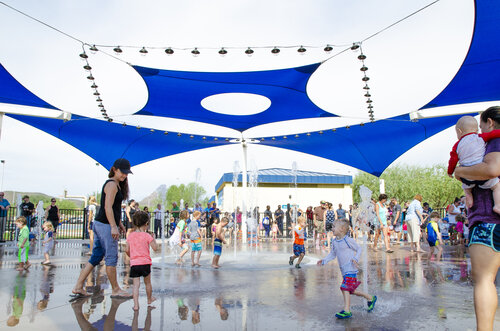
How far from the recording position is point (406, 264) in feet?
25.3

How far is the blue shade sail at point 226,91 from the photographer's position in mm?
8523

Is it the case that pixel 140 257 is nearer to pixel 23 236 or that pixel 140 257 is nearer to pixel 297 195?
pixel 23 236

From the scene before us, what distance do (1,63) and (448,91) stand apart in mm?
10092

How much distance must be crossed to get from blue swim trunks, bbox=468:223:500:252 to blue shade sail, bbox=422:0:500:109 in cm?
475

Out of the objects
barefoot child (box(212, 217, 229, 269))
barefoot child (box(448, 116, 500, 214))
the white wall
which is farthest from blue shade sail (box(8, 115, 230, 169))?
the white wall

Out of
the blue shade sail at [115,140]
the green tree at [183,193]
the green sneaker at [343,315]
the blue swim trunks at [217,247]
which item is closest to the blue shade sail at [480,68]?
the green sneaker at [343,315]

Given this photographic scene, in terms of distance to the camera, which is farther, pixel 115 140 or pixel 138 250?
pixel 115 140

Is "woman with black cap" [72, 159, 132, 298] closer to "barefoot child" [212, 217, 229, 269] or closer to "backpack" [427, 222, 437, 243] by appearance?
"barefoot child" [212, 217, 229, 269]

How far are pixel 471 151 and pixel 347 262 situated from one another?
1.93m

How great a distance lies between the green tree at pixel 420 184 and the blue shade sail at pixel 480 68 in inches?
1309

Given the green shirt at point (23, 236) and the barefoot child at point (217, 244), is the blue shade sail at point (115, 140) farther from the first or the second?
the barefoot child at point (217, 244)

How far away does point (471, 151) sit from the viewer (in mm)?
2492

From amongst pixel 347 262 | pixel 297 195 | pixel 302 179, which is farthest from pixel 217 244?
pixel 297 195

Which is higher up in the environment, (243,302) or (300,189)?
(300,189)
